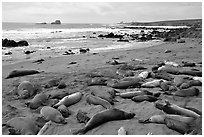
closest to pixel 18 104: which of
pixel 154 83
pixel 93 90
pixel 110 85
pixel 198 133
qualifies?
pixel 93 90

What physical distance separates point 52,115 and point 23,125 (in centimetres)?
47

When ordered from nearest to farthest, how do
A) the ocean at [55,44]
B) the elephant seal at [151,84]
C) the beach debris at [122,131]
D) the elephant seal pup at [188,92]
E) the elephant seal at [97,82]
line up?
the beach debris at [122,131] < the elephant seal pup at [188,92] < the elephant seal at [151,84] < the elephant seal at [97,82] < the ocean at [55,44]

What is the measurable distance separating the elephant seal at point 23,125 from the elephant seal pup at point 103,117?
0.62 meters

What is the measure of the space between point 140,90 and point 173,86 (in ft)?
2.23

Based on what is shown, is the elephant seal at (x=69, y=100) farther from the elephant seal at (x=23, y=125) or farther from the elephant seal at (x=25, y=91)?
the elephant seal at (x=25, y=91)

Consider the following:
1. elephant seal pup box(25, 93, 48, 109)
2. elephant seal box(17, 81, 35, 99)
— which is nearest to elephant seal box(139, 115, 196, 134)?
elephant seal pup box(25, 93, 48, 109)

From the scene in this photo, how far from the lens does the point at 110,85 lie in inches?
223

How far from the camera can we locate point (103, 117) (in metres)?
3.82

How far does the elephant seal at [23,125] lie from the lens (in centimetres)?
372

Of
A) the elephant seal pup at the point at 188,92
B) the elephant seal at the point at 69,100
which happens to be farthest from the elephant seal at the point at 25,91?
the elephant seal pup at the point at 188,92

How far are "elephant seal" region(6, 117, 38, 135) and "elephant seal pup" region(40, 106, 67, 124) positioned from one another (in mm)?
277

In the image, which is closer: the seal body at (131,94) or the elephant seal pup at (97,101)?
the elephant seal pup at (97,101)

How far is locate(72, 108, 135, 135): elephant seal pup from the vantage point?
365 cm

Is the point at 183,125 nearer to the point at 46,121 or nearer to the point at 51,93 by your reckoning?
the point at 46,121
